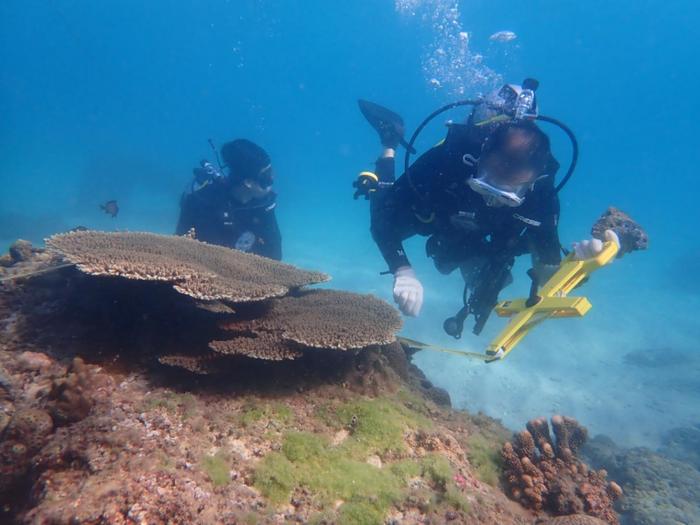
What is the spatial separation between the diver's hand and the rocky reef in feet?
7.89

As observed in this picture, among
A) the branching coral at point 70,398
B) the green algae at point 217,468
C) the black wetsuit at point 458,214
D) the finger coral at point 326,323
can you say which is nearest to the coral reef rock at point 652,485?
Result: the black wetsuit at point 458,214

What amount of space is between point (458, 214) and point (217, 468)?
14.5 ft

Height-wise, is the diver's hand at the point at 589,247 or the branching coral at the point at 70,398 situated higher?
the diver's hand at the point at 589,247

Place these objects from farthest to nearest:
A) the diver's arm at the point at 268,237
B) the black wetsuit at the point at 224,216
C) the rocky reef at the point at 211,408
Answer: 1. the diver's arm at the point at 268,237
2. the black wetsuit at the point at 224,216
3. the rocky reef at the point at 211,408

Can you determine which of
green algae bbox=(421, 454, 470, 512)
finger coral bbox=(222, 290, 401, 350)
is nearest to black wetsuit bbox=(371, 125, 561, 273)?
finger coral bbox=(222, 290, 401, 350)

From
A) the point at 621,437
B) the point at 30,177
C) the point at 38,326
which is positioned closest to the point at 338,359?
the point at 38,326

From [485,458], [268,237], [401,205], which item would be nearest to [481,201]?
[401,205]

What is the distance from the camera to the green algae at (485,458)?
12.6 feet

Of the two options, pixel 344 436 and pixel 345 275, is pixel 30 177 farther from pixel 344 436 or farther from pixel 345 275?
pixel 344 436

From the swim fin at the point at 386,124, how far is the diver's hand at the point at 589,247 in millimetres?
4232

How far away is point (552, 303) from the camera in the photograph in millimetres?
4477

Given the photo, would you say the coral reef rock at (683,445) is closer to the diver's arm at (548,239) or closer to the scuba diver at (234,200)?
the diver's arm at (548,239)

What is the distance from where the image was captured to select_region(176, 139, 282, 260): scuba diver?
30.0ft

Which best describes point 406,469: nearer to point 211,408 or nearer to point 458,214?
point 211,408
